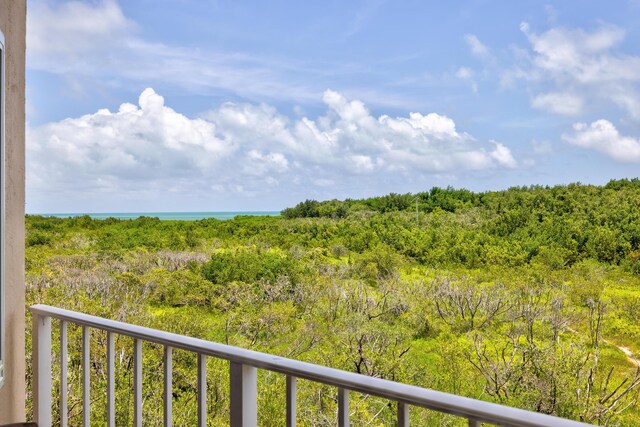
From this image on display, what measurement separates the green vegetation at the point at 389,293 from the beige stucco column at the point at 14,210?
124 inches

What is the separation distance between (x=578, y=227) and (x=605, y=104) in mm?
5601

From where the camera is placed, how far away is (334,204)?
14.2m

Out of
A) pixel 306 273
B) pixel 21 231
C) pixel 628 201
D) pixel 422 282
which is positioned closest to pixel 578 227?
pixel 628 201

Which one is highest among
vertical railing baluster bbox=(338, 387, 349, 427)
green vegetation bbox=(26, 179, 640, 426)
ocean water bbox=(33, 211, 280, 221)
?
ocean water bbox=(33, 211, 280, 221)

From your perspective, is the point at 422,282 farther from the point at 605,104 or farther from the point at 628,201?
the point at 605,104

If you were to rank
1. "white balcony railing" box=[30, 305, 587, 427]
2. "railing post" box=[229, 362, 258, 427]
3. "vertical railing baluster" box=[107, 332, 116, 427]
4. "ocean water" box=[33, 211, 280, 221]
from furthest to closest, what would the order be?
"ocean water" box=[33, 211, 280, 221] < "vertical railing baluster" box=[107, 332, 116, 427] < "railing post" box=[229, 362, 258, 427] < "white balcony railing" box=[30, 305, 587, 427]

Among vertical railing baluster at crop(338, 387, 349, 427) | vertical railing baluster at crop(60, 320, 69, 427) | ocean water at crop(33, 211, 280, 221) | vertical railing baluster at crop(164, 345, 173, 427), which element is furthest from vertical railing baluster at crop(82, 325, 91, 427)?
ocean water at crop(33, 211, 280, 221)

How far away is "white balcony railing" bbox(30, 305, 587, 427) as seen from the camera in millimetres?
898

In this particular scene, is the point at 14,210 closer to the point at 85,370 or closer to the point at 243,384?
the point at 85,370

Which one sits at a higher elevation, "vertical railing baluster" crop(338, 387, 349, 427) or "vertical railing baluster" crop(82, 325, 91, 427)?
"vertical railing baluster" crop(338, 387, 349, 427)

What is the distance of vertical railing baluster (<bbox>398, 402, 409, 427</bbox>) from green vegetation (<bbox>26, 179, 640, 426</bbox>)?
458cm

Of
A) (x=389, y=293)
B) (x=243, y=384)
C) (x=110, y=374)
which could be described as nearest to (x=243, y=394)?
(x=243, y=384)

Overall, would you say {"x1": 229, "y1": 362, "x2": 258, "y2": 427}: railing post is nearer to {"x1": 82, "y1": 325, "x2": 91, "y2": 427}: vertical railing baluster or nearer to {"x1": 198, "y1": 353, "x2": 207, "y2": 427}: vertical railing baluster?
{"x1": 198, "y1": 353, "x2": 207, "y2": 427}: vertical railing baluster

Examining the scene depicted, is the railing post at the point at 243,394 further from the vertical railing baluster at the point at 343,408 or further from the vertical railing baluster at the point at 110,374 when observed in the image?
the vertical railing baluster at the point at 110,374
